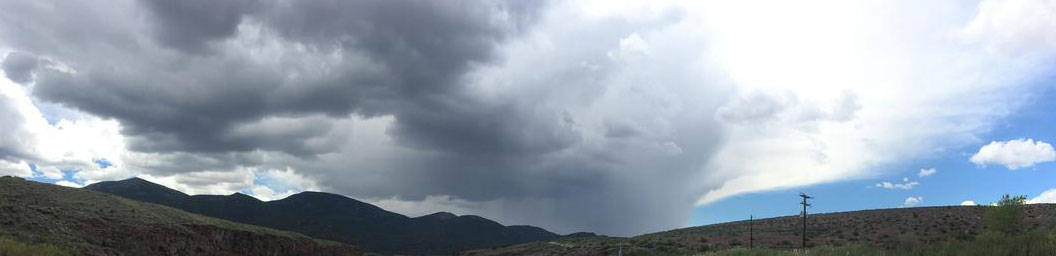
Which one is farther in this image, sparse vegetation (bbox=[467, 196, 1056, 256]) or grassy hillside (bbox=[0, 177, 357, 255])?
sparse vegetation (bbox=[467, 196, 1056, 256])

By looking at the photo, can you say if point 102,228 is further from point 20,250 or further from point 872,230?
point 872,230

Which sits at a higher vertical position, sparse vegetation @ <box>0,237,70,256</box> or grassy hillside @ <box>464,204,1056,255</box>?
grassy hillside @ <box>464,204,1056,255</box>

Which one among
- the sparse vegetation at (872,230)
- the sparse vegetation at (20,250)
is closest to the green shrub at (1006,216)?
the sparse vegetation at (872,230)

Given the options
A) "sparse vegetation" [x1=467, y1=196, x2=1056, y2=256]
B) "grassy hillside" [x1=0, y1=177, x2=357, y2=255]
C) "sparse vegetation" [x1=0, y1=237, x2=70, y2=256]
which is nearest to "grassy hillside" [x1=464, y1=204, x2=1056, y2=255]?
"sparse vegetation" [x1=467, y1=196, x2=1056, y2=256]

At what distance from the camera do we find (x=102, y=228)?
188ft

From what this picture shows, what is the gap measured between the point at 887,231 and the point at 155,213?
307ft

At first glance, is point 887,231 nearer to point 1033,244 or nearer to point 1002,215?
point 1002,215

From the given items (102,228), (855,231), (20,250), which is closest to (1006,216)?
(855,231)

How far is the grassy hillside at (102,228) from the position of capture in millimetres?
46375

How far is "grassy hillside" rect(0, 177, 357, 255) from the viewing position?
152 ft

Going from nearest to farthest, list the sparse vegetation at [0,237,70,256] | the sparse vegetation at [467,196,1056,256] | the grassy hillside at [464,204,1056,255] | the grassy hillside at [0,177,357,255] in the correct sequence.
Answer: the sparse vegetation at [0,237,70,256]
the grassy hillside at [0,177,357,255]
the sparse vegetation at [467,196,1056,256]
the grassy hillside at [464,204,1056,255]

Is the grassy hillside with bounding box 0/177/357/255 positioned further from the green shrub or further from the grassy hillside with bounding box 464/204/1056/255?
the green shrub

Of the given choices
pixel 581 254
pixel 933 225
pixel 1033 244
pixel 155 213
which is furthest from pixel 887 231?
pixel 155 213

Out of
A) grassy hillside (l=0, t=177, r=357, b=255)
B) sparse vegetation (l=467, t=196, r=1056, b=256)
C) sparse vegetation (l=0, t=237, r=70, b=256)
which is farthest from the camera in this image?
sparse vegetation (l=467, t=196, r=1056, b=256)
